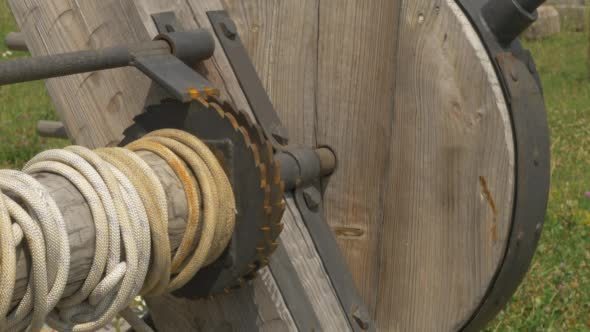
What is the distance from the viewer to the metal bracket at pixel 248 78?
78.7 inches

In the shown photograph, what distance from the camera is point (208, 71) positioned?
2.00 m

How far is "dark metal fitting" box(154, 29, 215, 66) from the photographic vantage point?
185 centimetres

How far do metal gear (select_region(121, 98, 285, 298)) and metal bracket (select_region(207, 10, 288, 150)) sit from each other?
268 millimetres

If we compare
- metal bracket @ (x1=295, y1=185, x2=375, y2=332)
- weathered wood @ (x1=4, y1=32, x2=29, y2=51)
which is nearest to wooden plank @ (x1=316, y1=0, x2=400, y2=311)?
metal bracket @ (x1=295, y1=185, x2=375, y2=332)

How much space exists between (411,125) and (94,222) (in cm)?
79

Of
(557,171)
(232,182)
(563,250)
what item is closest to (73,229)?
(232,182)

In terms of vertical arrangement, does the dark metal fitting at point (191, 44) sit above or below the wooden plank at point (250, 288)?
above

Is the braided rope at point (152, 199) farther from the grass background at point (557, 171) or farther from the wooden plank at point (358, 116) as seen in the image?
the grass background at point (557, 171)

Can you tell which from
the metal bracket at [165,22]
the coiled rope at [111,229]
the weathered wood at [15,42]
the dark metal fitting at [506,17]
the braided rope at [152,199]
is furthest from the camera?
the weathered wood at [15,42]

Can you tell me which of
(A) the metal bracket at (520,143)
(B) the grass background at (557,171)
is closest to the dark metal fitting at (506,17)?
(A) the metal bracket at (520,143)

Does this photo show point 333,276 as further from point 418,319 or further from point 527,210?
point 527,210

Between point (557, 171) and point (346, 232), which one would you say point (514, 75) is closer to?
point (346, 232)

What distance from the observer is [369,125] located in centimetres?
210

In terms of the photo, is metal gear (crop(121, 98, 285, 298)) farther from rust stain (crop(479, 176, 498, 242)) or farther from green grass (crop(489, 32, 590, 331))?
green grass (crop(489, 32, 590, 331))
